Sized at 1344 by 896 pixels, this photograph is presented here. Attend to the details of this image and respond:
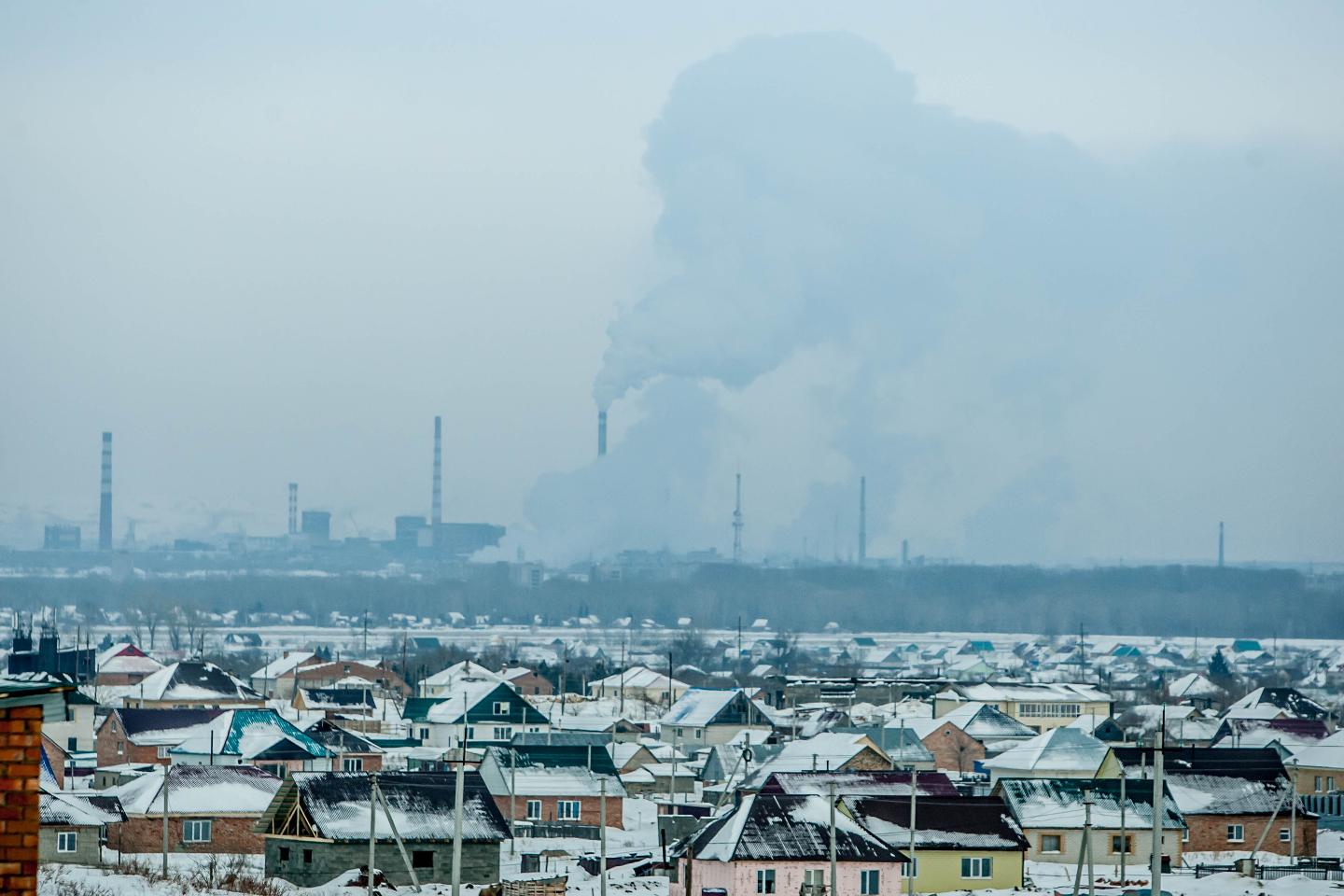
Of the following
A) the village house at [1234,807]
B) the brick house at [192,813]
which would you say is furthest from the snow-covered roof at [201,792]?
the village house at [1234,807]

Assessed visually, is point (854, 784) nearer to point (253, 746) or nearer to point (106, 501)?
point (253, 746)

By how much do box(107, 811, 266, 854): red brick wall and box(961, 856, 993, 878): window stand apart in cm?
761

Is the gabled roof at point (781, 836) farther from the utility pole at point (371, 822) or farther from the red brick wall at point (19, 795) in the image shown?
the red brick wall at point (19, 795)

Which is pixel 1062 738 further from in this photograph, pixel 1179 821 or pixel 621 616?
pixel 621 616

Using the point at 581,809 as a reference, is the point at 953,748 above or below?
below

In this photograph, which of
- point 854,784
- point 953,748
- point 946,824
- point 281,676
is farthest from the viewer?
point 281,676

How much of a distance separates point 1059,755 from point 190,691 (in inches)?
763

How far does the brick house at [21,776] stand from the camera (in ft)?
18.1

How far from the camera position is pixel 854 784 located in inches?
973

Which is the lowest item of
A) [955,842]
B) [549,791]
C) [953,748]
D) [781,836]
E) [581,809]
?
[953,748]

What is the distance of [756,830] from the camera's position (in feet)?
63.9

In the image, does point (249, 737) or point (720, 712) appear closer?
point (249, 737)

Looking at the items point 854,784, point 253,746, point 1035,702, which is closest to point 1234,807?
point 854,784

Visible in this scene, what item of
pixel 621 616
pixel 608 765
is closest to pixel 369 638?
pixel 621 616
